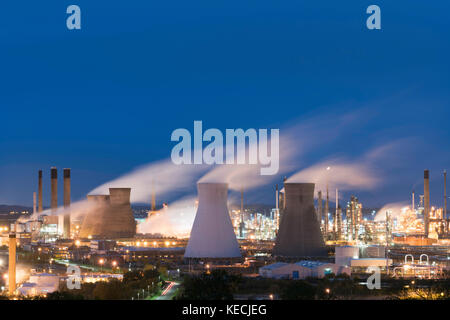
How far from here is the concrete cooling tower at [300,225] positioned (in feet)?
155

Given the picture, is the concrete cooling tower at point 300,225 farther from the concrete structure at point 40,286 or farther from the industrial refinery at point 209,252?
the concrete structure at point 40,286

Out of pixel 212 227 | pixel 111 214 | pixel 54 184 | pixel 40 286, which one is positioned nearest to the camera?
pixel 40 286

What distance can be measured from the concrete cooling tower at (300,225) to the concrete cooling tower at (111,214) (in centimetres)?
2393

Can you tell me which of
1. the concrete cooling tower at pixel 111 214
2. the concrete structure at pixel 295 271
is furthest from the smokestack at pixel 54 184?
the concrete structure at pixel 295 271

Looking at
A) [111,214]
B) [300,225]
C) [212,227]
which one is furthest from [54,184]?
[212,227]

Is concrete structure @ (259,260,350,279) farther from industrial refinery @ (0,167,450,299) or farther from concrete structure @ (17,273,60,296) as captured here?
concrete structure @ (17,273,60,296)

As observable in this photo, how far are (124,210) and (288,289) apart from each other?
4161 cm

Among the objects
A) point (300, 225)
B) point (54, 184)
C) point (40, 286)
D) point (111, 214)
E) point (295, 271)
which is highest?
point (54, 184)

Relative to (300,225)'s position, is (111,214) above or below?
above

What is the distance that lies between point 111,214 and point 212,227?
26.3 metres

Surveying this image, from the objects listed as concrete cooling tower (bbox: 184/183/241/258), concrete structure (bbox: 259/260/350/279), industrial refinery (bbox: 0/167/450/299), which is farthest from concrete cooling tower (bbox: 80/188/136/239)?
concrete structure (bbox: 259/260/350/279)

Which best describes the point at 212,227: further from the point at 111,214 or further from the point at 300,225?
the point at 111,214

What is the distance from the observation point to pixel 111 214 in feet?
227
